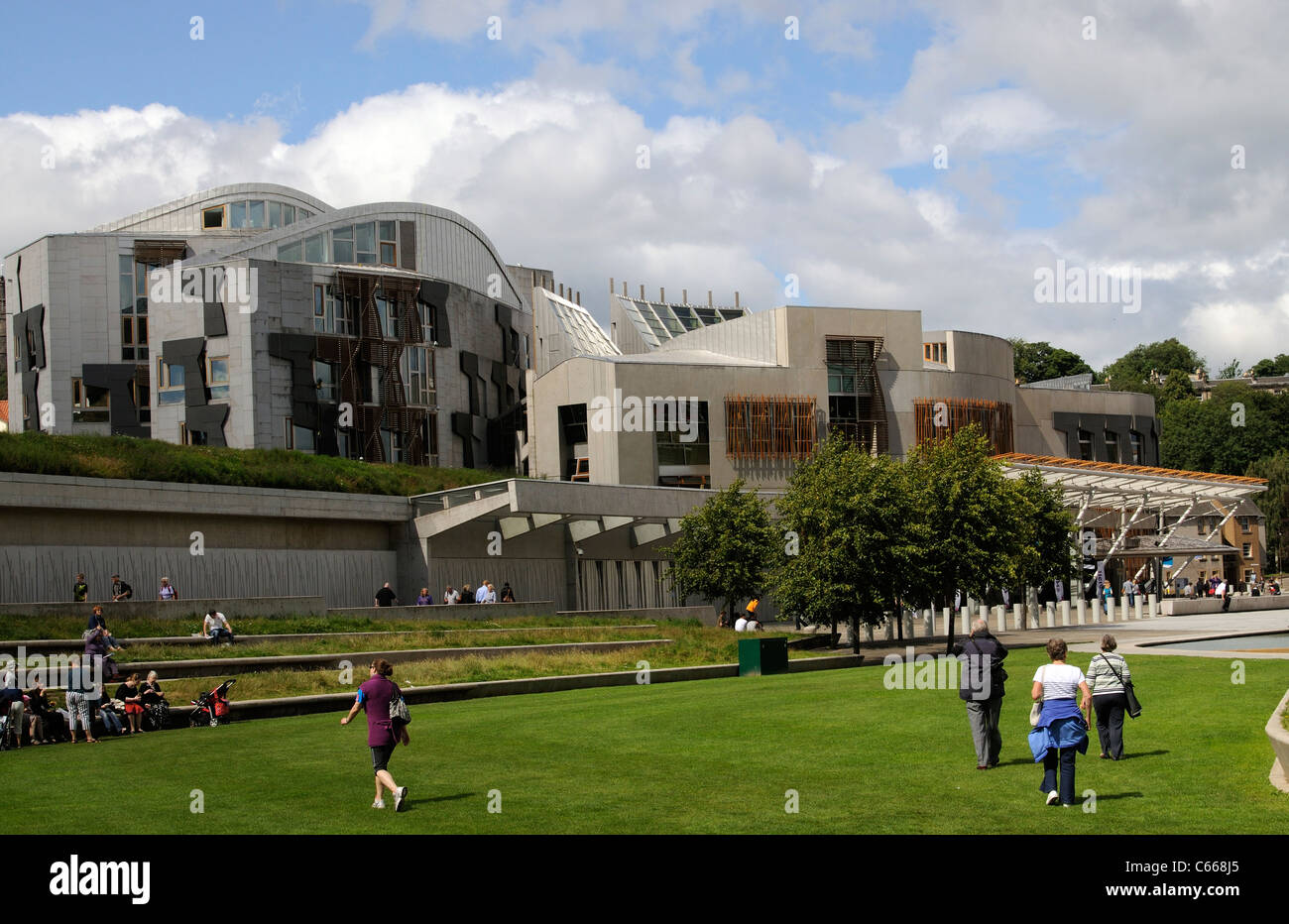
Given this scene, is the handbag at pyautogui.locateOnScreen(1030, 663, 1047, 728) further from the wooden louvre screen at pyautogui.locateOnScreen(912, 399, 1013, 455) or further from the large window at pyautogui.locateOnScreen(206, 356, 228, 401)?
the wooden louvre screen at pyautogui.locateOnScreen(912, 399, 1013, 455)

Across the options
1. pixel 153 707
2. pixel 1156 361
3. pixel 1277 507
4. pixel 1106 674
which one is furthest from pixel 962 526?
pixel 1156 361

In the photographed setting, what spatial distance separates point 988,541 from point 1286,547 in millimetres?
80531

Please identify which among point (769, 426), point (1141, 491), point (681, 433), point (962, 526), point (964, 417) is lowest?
point (962, 526)

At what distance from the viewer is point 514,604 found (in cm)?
4153

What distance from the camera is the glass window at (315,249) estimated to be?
62.2 metres

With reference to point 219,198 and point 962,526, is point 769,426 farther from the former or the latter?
point 219,198

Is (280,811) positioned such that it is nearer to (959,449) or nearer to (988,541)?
(988,541)

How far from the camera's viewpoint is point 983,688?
46.5 feet

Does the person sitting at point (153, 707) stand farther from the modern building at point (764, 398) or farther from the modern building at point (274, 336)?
the modern building at point (764, 398)

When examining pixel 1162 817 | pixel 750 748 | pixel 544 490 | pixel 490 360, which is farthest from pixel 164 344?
pixel 1162 817

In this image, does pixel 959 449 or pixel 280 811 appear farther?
pixel 959 449

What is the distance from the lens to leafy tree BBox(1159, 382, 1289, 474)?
4889 inches

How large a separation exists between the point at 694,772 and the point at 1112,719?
4706 millimetres

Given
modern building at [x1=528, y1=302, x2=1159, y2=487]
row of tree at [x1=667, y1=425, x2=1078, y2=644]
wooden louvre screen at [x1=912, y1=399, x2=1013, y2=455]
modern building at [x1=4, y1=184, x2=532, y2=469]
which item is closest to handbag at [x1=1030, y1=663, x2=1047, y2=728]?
row of tree at [x1=667, y1=425, x2=1078, y2=644]
